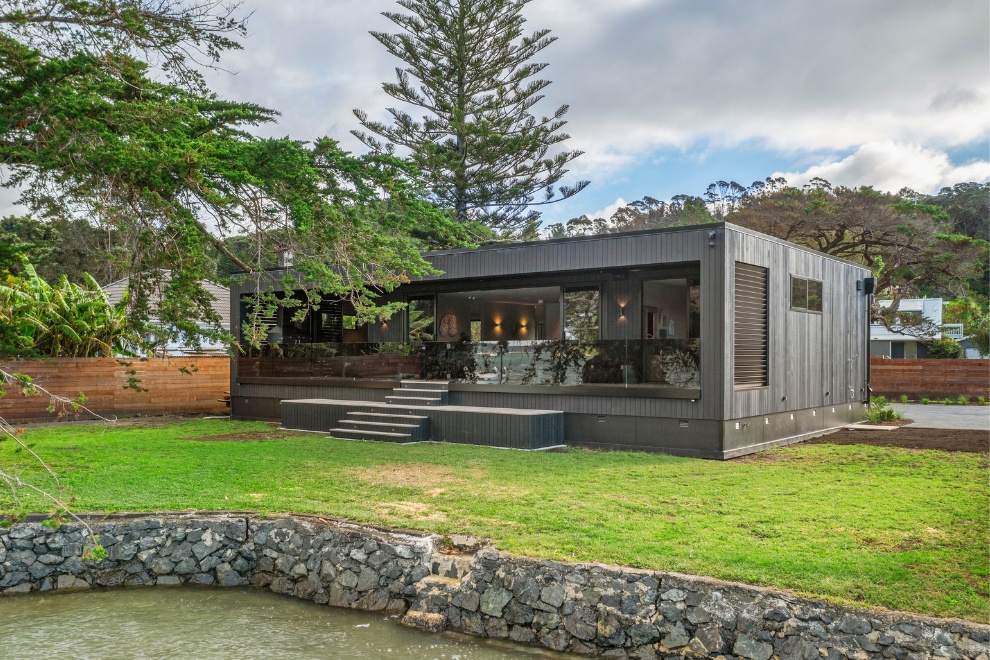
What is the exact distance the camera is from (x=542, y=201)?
2806 centimetres

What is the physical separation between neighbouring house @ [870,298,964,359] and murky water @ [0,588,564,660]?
80.1ft

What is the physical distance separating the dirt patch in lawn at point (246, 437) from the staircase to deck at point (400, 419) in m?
1.02

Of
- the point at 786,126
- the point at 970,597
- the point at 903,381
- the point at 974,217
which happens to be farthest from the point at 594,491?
the point at 974,217

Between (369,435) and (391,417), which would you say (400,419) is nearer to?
(391,417)

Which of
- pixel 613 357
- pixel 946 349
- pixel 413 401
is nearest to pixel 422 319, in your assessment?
pixel 413 401

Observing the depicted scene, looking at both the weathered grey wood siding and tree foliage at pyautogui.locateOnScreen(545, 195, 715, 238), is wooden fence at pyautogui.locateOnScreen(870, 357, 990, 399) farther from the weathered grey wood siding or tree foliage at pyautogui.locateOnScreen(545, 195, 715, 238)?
tree foliage at pyautogui.locateOnScreen(545, 195, 715, 238)

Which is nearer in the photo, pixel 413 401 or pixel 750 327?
pixel 750 327

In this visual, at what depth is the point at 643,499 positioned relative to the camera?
7691mm

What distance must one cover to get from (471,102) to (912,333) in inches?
691

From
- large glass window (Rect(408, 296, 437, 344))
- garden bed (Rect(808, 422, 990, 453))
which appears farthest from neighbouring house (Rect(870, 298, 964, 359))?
large glass window (Rect(408, 296, 437, 344))

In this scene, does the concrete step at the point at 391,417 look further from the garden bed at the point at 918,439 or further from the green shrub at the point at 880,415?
the green shrub at the point at 880,415

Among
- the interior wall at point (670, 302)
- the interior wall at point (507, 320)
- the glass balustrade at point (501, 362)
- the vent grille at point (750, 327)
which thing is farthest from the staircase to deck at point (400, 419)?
the vent grille at point (750, 327)

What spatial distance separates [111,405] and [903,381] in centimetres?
2096

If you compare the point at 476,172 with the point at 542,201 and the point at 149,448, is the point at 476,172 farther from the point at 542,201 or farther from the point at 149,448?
the point at 149,448
